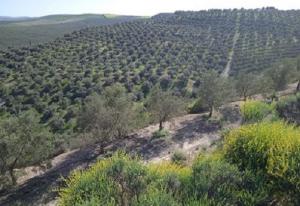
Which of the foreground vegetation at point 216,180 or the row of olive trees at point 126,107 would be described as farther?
the row of olive trees at point 126,107

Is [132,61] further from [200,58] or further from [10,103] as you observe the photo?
[10,103]

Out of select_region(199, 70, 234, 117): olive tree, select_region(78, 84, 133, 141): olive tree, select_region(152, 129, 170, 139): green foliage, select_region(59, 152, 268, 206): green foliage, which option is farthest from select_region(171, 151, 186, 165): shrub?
select_region(199, 70, 234, 117): olive tree

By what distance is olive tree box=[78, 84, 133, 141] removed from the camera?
114 ft

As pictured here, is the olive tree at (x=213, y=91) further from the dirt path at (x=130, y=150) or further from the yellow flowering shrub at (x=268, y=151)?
the yellow flowering shrub at (x=268, y=151)

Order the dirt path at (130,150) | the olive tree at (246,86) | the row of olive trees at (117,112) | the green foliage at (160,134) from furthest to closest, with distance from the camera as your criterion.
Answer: the olive tree at (246,86)
the green foliage at (160,134)
the row of olive trees at (117,112)
the dirt path at (130,150)

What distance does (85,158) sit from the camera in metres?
34.2

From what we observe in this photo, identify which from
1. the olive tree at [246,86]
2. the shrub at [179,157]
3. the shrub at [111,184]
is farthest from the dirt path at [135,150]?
the shrub at [111,184]

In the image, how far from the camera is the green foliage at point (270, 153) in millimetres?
17141

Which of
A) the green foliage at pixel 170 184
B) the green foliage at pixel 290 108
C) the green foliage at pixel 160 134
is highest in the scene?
the green foliage at pixel 170 184

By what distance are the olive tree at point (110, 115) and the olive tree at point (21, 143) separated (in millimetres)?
4496

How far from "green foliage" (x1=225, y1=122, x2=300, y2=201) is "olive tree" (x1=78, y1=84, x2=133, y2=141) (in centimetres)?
1567

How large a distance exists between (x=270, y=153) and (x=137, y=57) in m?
77.5

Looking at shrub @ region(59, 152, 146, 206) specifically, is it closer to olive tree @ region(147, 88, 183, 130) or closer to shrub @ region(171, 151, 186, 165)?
shrub @ region(171, 151, 186, 165)

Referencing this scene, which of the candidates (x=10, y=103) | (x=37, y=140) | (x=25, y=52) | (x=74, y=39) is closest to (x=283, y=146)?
(x=37, y=140)
